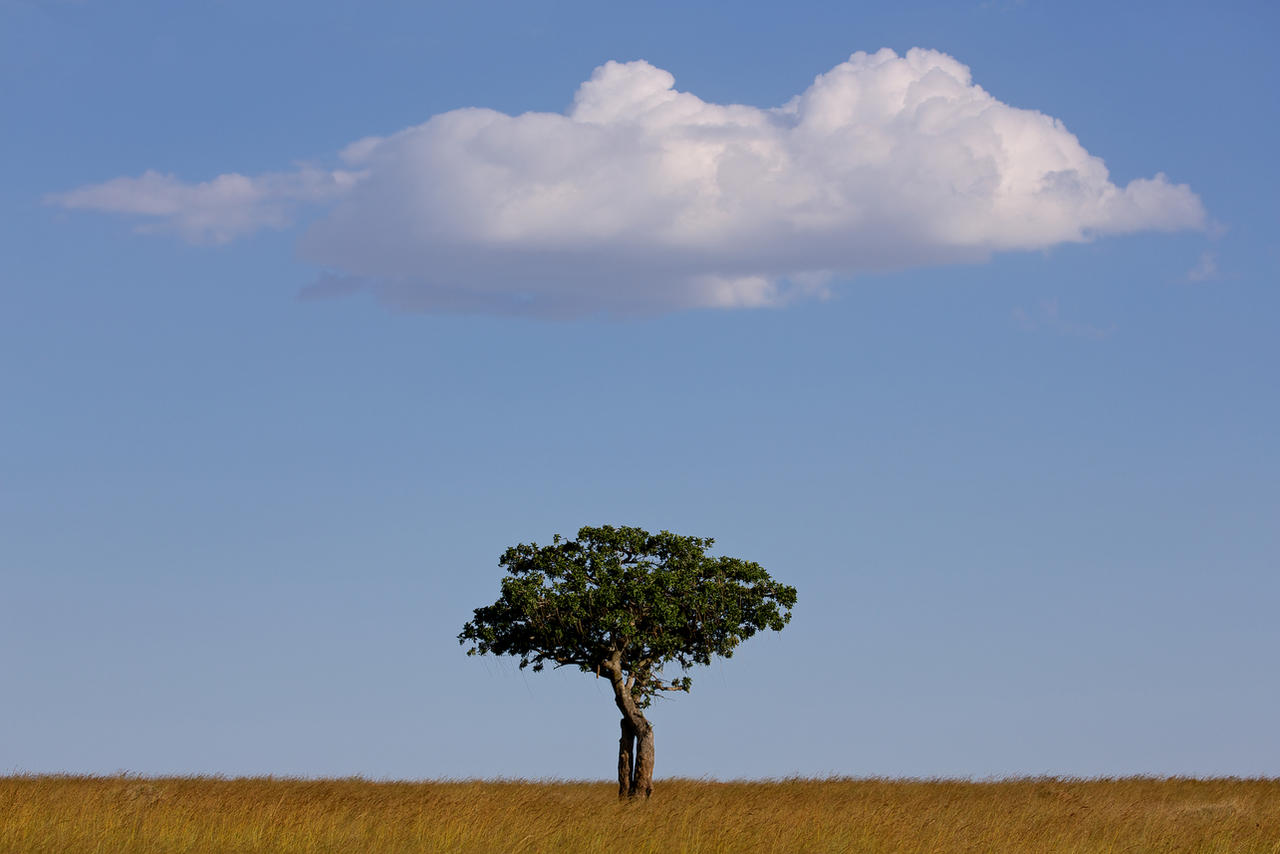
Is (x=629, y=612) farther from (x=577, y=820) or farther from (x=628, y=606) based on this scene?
(x=577, y=820)

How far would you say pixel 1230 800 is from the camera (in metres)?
33.2

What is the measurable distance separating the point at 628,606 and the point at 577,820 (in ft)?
28.1

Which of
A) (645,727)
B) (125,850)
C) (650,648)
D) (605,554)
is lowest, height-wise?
(125,850)

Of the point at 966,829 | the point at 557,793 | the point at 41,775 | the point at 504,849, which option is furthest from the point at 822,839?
the point at 41,775

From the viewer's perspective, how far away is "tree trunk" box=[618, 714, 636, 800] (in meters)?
32.0

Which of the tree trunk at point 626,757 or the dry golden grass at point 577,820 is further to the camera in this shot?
the tree trunk at point 626,757

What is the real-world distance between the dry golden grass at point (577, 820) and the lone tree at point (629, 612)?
327 centimetres

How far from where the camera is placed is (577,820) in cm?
2327

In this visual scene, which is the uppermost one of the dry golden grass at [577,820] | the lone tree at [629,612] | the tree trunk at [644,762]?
the lone tree at [629,612]

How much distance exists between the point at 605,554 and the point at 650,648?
9.21 feet

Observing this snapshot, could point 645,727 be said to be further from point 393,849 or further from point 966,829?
point 393,849

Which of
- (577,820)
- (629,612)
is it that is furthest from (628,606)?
(577,820)

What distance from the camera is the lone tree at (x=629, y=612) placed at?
31078 mm

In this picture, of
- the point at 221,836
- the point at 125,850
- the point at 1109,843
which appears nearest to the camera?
the point at 125,850
